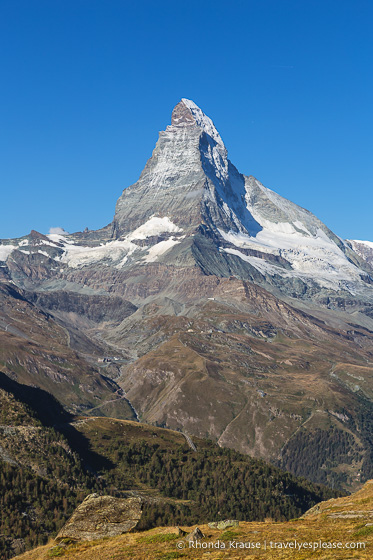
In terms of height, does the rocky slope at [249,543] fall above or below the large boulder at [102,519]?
below

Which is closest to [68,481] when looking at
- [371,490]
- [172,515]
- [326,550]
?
[172,515]

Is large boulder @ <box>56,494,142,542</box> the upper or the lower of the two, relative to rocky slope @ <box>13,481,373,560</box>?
upper

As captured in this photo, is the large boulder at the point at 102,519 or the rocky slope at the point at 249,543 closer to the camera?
the rocky slope at the point at 249,543

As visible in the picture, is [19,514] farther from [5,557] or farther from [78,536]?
[78,536]

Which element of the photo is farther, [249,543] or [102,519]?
[102,519]

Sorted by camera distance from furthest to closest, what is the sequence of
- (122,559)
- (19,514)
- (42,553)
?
(19,514) → (42,553) → (122,559)

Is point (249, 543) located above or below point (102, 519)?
below

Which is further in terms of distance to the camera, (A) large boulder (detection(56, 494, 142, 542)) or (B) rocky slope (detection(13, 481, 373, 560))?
(A) large boulder (detection(56, 494, 142, 542))

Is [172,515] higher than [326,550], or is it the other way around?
[326,550]
